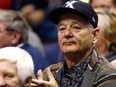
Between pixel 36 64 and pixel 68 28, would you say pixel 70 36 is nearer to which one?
pixel 68 28

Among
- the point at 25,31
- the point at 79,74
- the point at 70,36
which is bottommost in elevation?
the point at 25,31

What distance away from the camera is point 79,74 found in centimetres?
391

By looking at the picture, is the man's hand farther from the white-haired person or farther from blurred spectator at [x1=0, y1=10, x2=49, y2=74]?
blurred spectator at [x1=0, y1=10, x2=49, y2=74]

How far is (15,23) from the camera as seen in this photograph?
587 cm

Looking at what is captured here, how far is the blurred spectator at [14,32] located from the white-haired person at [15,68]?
1661 millimetres

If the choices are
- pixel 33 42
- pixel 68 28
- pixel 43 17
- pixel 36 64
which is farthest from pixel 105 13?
pixel 43 17

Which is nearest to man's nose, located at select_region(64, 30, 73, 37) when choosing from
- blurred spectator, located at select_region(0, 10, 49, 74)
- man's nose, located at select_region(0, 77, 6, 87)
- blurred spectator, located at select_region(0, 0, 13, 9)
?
man's nose, located at select_region(0, 77, 6, 87)

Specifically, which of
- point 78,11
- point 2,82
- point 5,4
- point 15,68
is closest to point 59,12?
point 78,11

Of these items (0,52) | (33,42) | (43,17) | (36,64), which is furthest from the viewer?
(43,17)

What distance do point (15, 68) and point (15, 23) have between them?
1.91 meters

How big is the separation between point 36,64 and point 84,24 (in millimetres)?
1753

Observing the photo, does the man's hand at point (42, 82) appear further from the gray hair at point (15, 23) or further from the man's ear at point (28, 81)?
the gray hair at point (15, 23)

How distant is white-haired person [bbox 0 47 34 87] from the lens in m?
3.96

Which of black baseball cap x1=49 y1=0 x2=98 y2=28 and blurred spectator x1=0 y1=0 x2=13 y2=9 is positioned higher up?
black baseball cap x1=49 y1=0 x2=98 y2=28
